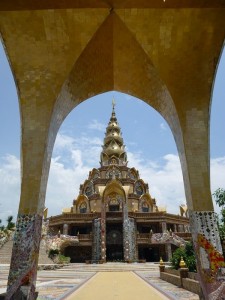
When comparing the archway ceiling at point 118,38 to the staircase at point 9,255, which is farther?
the staircase at point 9,255

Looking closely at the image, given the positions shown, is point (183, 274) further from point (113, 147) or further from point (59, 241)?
point (113, 147)

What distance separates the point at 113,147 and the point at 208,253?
127ft

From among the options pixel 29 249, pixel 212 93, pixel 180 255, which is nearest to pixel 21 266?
pixel 29 249

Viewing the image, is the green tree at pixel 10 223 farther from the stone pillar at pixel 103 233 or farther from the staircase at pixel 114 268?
the staircase at pixel 114 268

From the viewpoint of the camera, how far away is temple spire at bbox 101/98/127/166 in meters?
44.6

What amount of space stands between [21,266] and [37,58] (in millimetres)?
6207

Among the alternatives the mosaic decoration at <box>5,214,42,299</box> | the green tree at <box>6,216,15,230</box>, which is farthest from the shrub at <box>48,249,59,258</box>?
the mosaic decoration at <box>5,214,42,299</box>

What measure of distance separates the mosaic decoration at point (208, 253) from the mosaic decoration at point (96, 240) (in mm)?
24129

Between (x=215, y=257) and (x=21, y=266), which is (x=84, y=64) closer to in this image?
(x=21, y=266)

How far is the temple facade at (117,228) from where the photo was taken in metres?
30.2

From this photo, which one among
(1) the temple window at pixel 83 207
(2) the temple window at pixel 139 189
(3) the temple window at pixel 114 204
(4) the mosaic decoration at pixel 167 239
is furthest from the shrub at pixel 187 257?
(2) the temple window at pixel 139 189

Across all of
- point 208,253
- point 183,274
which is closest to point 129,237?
point 183,274

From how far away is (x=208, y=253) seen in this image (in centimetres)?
722

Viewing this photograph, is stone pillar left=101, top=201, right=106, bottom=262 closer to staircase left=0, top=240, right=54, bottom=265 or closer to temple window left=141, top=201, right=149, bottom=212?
staircase left=0, top=240, right=54, bottom=265
